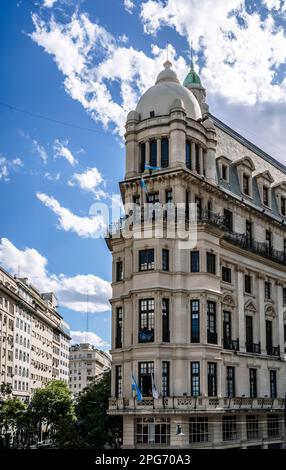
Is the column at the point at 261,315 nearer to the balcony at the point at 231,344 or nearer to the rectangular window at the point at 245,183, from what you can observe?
the balcony at the point at 231,344

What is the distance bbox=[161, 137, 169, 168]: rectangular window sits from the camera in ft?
167

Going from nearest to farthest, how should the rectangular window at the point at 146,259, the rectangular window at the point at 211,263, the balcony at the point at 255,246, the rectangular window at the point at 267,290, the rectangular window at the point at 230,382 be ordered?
the rectangular window at the point at 146,259 < the rectangular window at the point at 211,263 < the rectangular window at the point at 230,382 < the balcony at the point at 255,246 < the rectangular window at the point at 267,290

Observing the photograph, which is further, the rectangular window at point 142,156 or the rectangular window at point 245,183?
the rectangular window at point 245,183

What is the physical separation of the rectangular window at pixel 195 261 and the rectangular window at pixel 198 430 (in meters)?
11.7

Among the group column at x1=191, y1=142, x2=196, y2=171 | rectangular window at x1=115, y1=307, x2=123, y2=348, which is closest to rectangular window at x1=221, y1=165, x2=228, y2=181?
column at x1=191, y1=142, x2=196, y2=171

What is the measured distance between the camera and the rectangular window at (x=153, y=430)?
4416 cm

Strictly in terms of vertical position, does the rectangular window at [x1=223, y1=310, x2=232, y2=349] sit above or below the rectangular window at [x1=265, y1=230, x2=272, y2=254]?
below

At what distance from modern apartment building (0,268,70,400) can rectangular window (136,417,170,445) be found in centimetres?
6111

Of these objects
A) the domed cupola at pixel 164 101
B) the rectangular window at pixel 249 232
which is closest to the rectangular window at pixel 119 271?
the rectangular window at pixel 249 232

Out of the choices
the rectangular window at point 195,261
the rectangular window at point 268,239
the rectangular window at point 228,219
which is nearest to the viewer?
the rectangular window at point 195,261

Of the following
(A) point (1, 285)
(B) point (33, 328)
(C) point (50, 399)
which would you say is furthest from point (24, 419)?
(B) point (33, 328)

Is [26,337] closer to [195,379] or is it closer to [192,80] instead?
[192,80]

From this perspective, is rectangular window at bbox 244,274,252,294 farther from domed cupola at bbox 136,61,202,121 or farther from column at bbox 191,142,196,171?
domed cupola at bbox 136,61,202,121

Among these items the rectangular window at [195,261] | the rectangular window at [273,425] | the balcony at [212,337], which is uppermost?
the rectangular window at [195,261]
